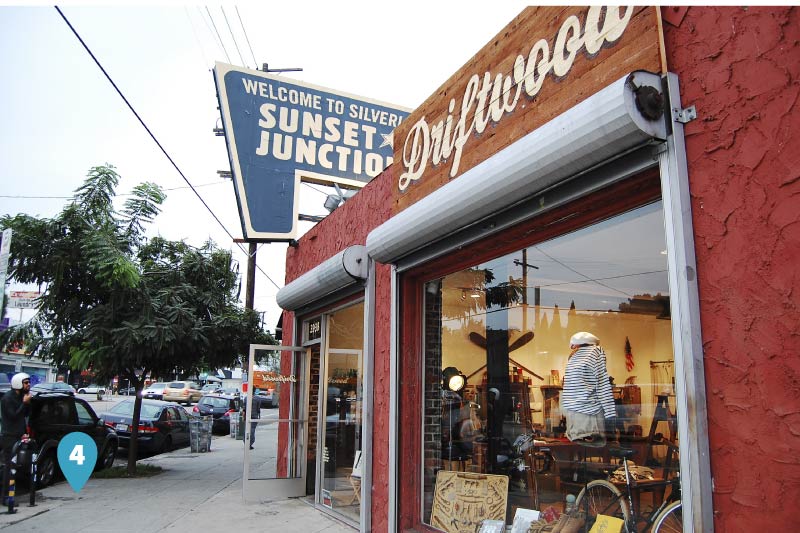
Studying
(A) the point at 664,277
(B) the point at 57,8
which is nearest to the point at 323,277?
(A) the point at 664,277

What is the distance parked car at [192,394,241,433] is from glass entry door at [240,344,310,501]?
1467 centimetres

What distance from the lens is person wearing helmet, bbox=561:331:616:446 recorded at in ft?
16.5

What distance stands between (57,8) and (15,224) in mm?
4124

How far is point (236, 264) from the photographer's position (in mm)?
14336

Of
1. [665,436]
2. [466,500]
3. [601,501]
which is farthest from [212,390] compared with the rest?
[665,436]

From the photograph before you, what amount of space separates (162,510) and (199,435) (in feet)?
31.0

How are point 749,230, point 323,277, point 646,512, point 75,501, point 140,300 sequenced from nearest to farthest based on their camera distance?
point 749,230 → point 646,512 → point 323,277 → point 75,501 → point 140,300

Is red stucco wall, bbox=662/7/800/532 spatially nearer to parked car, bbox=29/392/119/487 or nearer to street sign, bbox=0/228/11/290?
street sign, bbox=0/228/11/290

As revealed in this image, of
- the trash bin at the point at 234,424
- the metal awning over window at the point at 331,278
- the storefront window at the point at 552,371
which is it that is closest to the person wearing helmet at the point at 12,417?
the metal awning over window at the point at 331,278

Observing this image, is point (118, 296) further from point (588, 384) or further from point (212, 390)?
point (212, 390)

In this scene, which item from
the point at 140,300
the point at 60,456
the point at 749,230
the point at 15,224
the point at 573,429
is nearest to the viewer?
the point at 749,230

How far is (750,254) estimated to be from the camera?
3.08 metres

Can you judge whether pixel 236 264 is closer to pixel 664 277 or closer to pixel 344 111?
pixel 344 111

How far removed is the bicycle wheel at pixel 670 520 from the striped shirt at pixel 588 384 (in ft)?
3.59
